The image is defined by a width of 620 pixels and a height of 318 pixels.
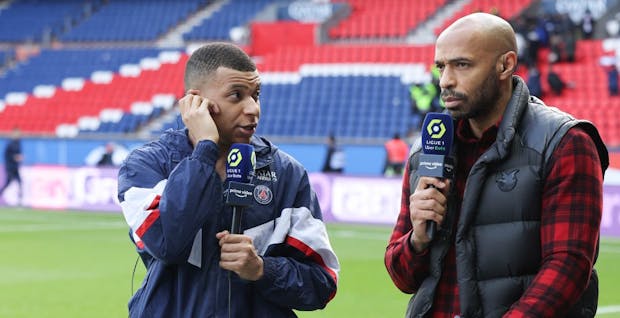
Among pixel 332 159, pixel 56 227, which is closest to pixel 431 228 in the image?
pixel 56 227

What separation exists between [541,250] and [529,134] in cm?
40

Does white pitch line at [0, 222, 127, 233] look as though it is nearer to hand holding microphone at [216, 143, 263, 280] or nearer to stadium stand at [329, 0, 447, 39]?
stadium stand at [329, 0, 447, 39]

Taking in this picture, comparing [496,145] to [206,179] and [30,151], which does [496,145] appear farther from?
[30,151]

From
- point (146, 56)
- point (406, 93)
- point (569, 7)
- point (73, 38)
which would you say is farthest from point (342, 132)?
point (73, 38)

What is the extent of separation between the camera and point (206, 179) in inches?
150

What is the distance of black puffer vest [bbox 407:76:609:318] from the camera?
3.71m

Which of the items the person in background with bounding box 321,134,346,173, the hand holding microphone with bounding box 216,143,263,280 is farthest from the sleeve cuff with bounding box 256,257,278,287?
the person in background with bounding box 321,134,346,173

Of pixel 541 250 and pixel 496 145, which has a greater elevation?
pixel 496 145

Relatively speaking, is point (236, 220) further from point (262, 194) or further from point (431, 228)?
point (431, 228)

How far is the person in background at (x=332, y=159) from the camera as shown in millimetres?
24797

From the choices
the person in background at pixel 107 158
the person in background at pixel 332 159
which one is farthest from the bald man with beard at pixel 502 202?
the person in background at pixel 107 158

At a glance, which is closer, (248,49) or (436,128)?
(436,128)

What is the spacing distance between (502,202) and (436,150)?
0.92 feet

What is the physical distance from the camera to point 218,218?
12.9ft
